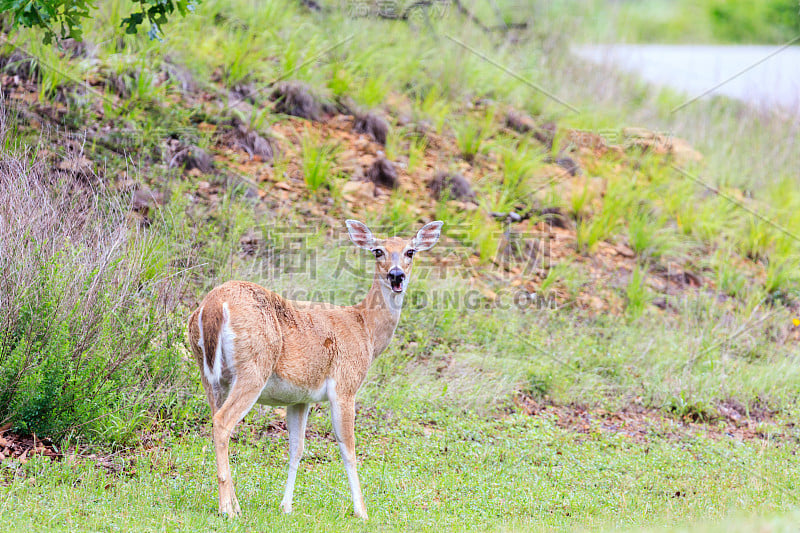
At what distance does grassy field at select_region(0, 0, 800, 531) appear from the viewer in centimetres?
673

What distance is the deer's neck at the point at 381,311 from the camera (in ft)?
22.4

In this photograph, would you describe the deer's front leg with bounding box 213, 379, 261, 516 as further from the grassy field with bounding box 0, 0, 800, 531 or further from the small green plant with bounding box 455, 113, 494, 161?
the small green plant with bounding box 455, 113, 494, 161

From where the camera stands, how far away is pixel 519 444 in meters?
8.23

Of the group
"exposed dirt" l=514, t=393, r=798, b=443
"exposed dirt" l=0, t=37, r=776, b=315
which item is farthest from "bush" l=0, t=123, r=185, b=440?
"exposed dirt" l=514, t=393, r=798, b=443

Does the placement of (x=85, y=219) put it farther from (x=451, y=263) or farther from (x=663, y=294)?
(x=663, y=294)

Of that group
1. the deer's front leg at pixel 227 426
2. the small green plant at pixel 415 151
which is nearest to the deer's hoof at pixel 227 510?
the deer's front leg at pixel 227 426

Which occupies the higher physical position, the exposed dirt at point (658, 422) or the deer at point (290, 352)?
the deer at point (290, 352)

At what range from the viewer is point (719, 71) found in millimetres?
17938

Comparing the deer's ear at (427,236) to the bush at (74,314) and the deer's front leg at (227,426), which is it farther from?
the bush at (74,314)

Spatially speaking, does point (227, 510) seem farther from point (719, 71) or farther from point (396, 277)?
point (719, 71)

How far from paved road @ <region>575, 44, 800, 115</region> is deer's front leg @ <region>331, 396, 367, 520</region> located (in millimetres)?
11536

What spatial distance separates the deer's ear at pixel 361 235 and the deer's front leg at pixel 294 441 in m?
1.47

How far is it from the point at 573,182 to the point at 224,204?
5579mm

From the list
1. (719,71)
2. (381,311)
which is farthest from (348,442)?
(719,71)
